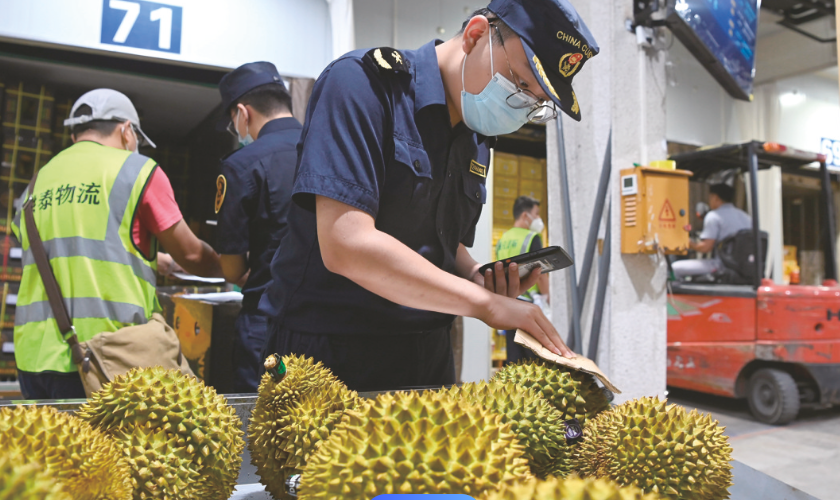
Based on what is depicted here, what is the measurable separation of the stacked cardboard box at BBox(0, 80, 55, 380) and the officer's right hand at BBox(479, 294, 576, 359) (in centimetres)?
417

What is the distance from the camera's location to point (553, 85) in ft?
3.96

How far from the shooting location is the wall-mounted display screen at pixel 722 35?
3.52 meters

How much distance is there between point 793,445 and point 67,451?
5.03 m

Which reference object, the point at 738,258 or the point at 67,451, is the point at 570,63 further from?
the point at 738,258

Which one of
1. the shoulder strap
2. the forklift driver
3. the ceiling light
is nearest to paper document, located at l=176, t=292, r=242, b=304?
the shoulder strap

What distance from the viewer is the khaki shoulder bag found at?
1.78m

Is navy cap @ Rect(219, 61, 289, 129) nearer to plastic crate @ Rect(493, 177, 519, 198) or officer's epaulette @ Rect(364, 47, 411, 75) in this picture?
officer's epaulette @ Rect(364, 47, 411, 75)

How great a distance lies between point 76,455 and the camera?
550mm

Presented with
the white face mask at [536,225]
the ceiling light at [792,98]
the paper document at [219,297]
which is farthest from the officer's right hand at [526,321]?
the ceiling light at [792,98]

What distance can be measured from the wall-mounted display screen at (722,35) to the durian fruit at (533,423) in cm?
339

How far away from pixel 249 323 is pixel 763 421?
15.4 feet

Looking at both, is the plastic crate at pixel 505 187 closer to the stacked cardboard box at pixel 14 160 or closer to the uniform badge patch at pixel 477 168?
the stacked cardboard box at pixel 14 160

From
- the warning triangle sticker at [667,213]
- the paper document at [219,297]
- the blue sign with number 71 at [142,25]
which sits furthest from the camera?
the blue sign with number 71 at [142,25]

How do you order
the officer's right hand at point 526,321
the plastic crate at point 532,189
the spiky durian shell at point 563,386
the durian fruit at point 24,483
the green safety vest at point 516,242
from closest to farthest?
the durian fruit at point 24,483, the spiky durian shell at point 563,386, the officer's right hand at point 526,321, the green safety vest at point 516,242, the plastic crate at point 532,189
